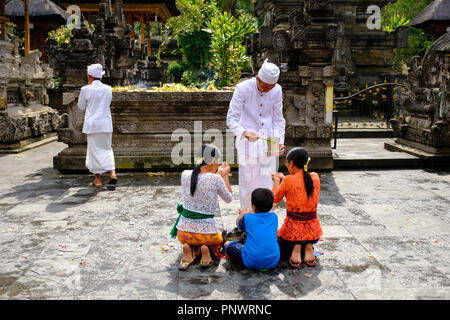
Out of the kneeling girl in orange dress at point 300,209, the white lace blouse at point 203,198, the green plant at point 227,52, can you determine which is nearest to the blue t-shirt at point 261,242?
the kneeling girl in orange dress at point 300,209

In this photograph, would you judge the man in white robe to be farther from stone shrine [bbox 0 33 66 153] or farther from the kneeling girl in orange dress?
stone shrine [bbox 0 33 66 153]

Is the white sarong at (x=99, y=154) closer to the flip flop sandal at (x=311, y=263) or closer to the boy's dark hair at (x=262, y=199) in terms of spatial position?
the boy's dark hair at (x=262, y=199)

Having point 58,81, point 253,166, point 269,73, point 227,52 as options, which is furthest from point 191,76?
point 269,73

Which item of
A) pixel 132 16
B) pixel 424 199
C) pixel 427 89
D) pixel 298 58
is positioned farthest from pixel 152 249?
pixel 132 16

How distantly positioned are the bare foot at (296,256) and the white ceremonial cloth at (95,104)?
3.90 meters

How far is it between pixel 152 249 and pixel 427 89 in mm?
6749

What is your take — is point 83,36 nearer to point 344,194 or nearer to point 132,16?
point 344,194

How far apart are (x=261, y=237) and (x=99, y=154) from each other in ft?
12.7

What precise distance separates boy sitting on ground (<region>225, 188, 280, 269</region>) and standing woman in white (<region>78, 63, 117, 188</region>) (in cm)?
360

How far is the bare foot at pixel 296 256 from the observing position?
390 centimetres

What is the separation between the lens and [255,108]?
4793mm

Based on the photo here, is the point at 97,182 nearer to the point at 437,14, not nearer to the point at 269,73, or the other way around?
the point at 269,73

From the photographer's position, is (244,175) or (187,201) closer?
(187,201)

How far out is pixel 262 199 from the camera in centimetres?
376
